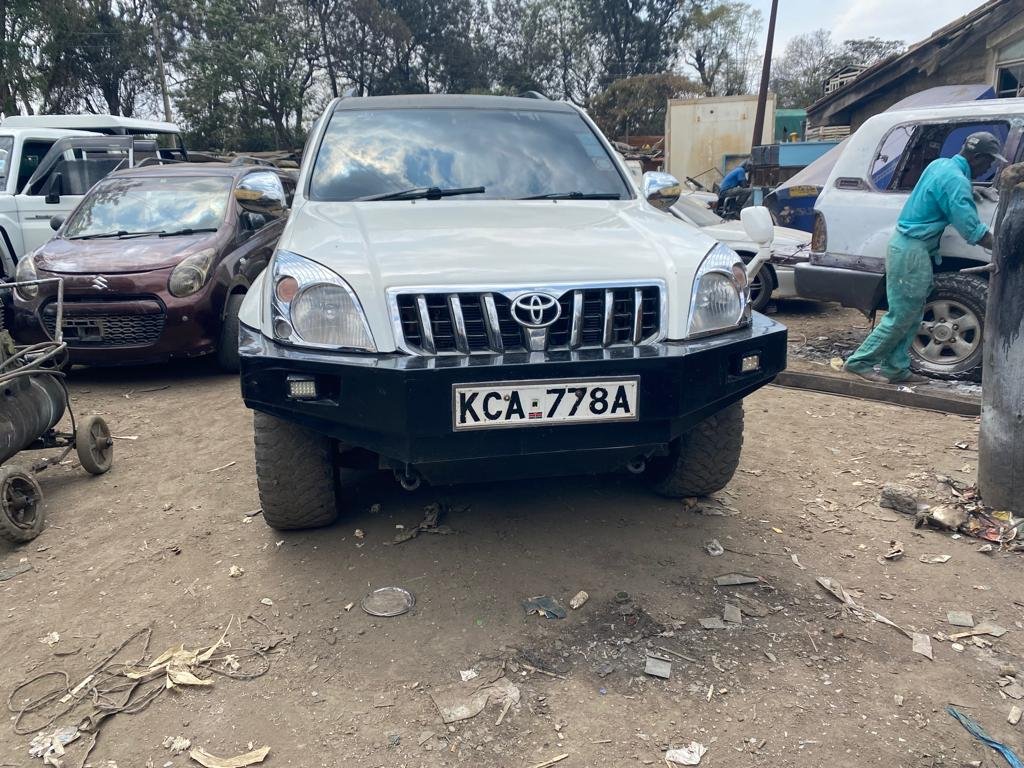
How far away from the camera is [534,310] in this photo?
254 cm

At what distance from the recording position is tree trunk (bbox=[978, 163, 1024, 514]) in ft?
10.4

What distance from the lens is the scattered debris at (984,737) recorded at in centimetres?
201

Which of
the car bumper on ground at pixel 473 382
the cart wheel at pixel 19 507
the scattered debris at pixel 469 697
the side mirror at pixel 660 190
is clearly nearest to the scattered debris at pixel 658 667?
the scattered debris at pixel 469 697

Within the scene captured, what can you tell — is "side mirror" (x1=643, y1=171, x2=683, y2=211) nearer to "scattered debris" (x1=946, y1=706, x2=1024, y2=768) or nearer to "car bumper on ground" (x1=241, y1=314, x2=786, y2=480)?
"car bumper on ground" (x1=241, y1=314, x2=786, y2=480)

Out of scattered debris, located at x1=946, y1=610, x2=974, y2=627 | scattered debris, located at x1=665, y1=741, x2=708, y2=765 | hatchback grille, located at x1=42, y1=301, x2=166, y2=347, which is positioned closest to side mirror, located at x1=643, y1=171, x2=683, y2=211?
scattered debris, located at x1=946, y1=610, x2=974, y2=627

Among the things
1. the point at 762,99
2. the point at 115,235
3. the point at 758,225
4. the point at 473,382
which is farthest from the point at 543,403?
the point at 762,99

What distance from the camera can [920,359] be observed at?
563 centimetres

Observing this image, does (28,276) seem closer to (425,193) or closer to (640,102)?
(425,193)

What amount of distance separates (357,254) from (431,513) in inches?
49.0

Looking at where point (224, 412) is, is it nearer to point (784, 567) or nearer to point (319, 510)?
point (319, 510)

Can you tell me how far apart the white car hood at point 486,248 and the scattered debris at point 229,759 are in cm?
121

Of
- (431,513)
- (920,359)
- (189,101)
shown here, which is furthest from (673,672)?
(189,101)

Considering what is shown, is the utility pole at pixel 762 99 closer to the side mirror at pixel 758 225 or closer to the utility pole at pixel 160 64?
the side mirror at pixel 758 225

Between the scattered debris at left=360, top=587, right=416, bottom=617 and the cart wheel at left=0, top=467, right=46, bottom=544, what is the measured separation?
1.62 meters
